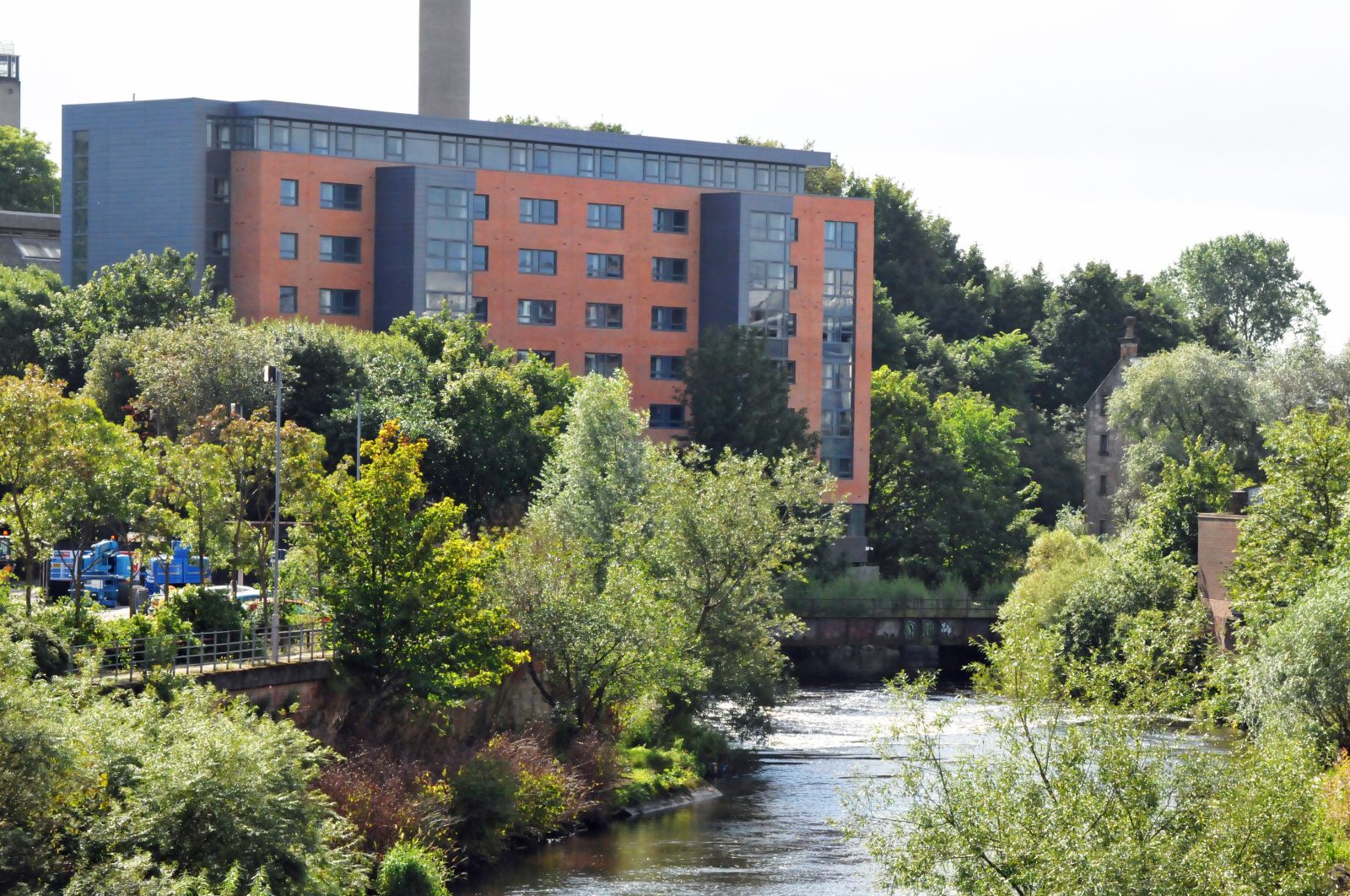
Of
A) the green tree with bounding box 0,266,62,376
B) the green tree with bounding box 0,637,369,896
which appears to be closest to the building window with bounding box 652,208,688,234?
the green tree with bounding box 0,266,62,376

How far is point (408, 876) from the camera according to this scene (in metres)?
44.5

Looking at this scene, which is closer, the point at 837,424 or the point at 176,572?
the point at 176,572

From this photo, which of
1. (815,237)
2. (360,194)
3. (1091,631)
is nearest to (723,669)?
(1091,631)

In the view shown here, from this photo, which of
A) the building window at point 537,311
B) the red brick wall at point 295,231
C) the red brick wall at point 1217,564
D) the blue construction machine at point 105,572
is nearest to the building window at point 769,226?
the building window at point 537,311

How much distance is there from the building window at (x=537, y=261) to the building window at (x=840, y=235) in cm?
1525

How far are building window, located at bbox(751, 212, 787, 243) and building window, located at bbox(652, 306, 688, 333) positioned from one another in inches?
213

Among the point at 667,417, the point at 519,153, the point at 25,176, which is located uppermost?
the point at 25,176

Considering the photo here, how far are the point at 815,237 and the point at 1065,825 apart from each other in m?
79.4

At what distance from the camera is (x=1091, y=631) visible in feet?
262

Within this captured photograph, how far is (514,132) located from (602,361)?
12.1m

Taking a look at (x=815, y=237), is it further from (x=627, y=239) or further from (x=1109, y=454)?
(x=1109, y=454)

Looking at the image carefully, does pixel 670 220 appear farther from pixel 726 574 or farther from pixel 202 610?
pixel 202 610

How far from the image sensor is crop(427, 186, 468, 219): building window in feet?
322

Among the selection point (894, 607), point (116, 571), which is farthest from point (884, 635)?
point (116, 571)
